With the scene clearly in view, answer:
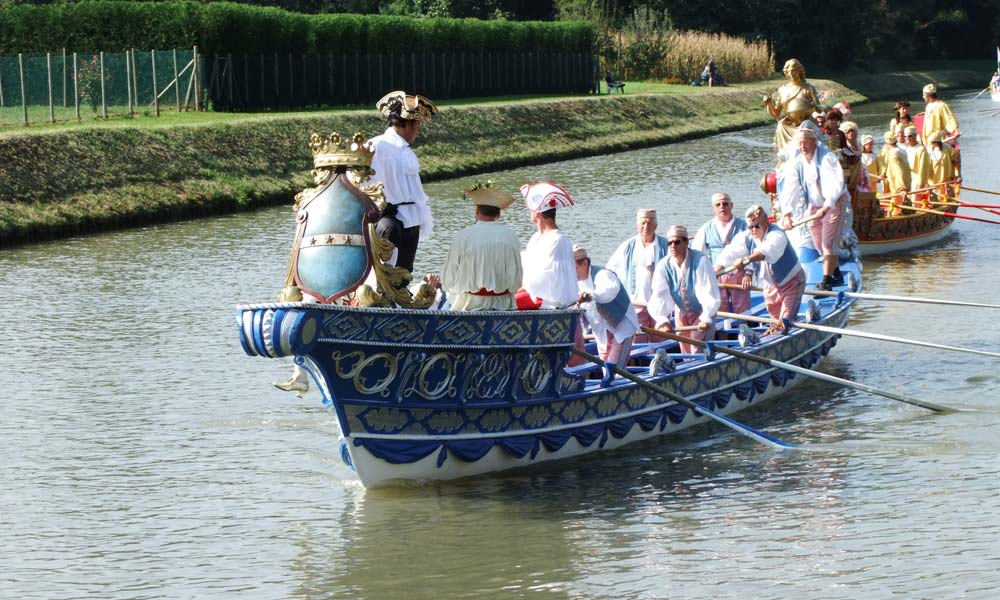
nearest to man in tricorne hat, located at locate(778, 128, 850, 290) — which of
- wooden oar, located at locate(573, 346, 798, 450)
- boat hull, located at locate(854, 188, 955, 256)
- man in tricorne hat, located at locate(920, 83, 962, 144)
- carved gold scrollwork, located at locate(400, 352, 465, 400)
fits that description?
wooden oar, located at locate(573, 346, 798, 450)

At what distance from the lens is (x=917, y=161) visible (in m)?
26.3

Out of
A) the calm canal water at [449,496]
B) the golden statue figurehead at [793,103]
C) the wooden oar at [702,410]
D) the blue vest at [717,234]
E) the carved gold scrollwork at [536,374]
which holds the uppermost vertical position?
the golden statue figurehead at [793,103]

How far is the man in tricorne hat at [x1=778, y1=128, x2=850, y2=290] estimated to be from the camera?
17.6m

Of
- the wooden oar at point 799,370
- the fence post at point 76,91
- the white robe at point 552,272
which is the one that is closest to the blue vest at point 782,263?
the wooden oar at point 799,370

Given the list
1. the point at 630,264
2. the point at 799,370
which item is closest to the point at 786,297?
the point at 630,264

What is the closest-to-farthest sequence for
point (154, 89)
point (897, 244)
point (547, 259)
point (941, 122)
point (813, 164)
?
point (547, 259)
point (813, 164)
point (897, 244)
point (941, 122)
point (154, 89)

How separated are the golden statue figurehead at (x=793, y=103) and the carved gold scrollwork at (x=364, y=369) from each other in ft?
33.9

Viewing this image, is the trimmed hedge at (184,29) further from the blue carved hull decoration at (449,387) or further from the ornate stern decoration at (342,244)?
the ornate stern decoration at (342,244)

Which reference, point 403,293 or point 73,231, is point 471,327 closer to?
point 403,293

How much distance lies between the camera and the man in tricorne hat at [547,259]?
38.1ft

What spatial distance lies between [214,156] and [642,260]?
18.9 metres

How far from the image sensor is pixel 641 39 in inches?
2628

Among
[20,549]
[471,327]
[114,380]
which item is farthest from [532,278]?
[114,380]

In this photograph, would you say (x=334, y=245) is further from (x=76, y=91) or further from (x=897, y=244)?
(x=76, y=91)
